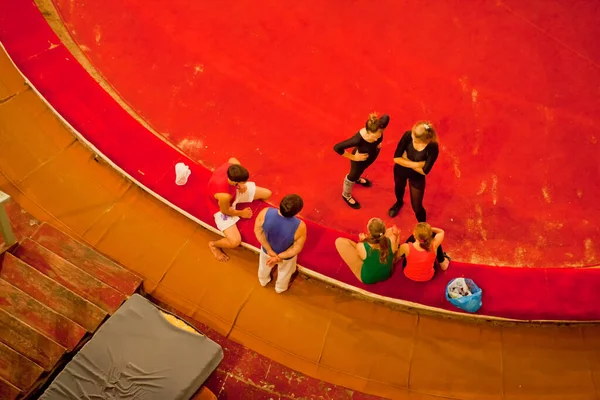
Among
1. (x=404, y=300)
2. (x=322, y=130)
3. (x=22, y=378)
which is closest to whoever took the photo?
(x=22, y=378)

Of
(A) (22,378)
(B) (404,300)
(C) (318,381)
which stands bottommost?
(A) (22,378)

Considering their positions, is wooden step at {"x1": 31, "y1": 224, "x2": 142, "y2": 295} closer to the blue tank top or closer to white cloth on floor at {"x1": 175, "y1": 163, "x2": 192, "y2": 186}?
white cloth on floor at {"x1": 175, "y1": 163, "x2": 192, "y2": 186}

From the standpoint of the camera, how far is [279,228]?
15.2ft

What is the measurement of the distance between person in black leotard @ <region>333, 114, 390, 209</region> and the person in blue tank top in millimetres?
771

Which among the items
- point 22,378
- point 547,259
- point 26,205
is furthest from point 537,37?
point 22,378

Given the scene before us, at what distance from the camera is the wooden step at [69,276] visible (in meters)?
4.88

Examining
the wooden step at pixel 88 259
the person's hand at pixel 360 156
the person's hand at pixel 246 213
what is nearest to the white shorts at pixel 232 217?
the person's hand at pixel 246 213

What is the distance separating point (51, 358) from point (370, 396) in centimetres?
253

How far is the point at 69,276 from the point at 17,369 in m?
0.87

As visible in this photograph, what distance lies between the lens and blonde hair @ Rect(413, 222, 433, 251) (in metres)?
4.70

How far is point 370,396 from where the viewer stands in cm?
489

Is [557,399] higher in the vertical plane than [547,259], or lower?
lower

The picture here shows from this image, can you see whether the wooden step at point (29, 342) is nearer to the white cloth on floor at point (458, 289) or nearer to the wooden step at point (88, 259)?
the wooden step at point (88, 259)

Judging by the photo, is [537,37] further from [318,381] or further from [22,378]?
[22,378]
